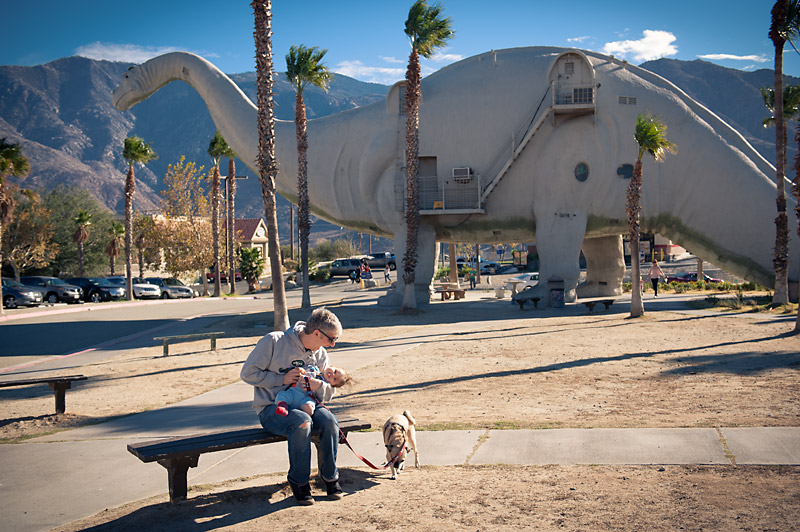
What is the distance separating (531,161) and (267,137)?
10.1 m

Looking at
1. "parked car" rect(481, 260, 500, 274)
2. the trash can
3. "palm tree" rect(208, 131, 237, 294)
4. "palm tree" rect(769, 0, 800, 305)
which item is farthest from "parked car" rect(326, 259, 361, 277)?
"palm tree" rect(769, 0, 800, 305)

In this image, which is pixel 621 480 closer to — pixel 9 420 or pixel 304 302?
pixel 9 420

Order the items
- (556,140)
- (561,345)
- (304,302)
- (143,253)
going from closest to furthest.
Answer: (561,345) → (556,140) → (304,302) → (143,253)

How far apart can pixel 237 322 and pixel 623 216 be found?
12699 mm

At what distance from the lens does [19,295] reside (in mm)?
36812

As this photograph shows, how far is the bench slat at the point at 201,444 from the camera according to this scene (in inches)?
199

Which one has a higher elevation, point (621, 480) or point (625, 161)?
point (625, 161)

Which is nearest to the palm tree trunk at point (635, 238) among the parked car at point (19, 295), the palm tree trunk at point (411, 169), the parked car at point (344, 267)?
the palm tree trunk at point (411, 169)

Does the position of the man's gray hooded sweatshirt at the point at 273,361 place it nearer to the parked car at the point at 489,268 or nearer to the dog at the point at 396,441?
the dog at the point at 396,441

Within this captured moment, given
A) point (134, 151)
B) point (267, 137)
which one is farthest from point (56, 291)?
point (267, 137)

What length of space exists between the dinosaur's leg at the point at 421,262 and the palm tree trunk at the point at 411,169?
106cm

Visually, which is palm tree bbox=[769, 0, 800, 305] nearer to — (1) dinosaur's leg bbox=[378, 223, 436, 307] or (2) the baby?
(1) dinosaur's leg bbox=[378, 223, 436, 307]

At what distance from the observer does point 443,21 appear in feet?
75.9

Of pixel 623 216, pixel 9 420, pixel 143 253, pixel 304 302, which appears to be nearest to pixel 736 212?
pixel 623 216
